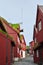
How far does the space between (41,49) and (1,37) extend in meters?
16.1

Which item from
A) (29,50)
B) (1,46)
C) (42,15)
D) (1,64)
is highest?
(42,15)

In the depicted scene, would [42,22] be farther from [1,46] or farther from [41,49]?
[1,46]

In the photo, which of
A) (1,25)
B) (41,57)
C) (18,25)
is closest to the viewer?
(1,25)

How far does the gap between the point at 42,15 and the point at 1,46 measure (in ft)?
47.8

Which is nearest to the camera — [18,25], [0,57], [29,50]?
[0,57]

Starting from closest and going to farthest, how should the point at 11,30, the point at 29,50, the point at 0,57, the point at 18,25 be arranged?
the point at 0,57 < the point at 11,30 < the point at 18,25 < the point at 29,50

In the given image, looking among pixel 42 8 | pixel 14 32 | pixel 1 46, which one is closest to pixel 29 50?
pixel 14 32

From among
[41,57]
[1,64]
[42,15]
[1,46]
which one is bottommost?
[41,57]

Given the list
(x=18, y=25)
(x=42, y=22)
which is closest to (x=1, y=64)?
(x=42, y=22)

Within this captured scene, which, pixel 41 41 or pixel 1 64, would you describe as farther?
pixel 41 41

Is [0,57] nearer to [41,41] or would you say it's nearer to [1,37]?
[1,37]

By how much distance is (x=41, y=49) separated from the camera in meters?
39.1

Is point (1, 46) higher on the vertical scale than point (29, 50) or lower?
Answer: higher

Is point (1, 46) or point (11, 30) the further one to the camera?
point (11, 30)
